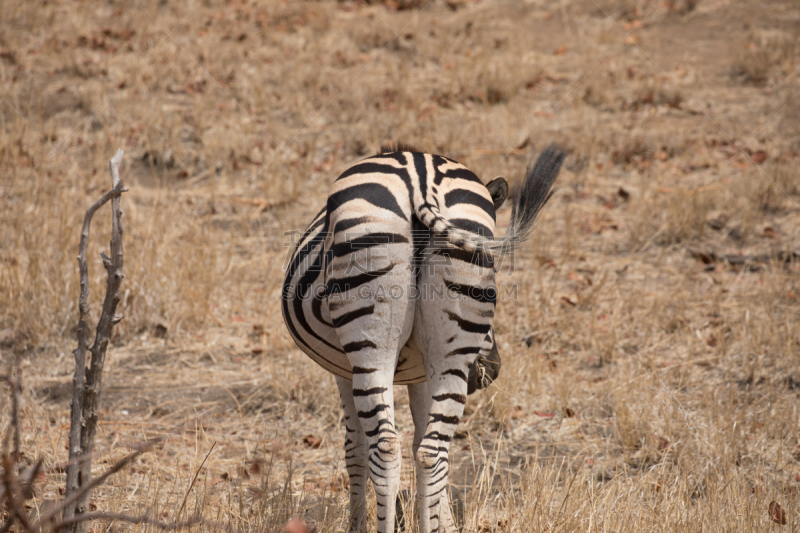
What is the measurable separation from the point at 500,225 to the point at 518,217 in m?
5.09

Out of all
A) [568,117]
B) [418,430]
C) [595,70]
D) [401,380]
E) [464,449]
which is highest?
[595,70]

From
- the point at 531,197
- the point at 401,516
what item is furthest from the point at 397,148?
the point at 401,516

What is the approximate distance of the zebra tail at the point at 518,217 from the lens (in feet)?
7.64

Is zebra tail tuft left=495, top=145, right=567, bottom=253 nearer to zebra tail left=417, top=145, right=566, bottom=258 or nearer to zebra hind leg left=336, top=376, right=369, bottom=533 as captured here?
zebra tail left=417, top=145, right=566, bottom=258

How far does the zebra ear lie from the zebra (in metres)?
0.31

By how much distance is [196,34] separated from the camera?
1171 cm

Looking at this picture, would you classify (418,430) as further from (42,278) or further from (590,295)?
(42,278)

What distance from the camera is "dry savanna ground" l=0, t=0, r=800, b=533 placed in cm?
384

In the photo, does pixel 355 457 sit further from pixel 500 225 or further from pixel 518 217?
pixel 500 225

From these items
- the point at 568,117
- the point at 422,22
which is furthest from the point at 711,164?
the point at 422,22

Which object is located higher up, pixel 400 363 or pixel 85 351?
pixel 85 351

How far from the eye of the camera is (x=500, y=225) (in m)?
7.66

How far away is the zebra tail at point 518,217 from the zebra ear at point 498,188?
91 mm

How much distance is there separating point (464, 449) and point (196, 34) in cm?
1016
